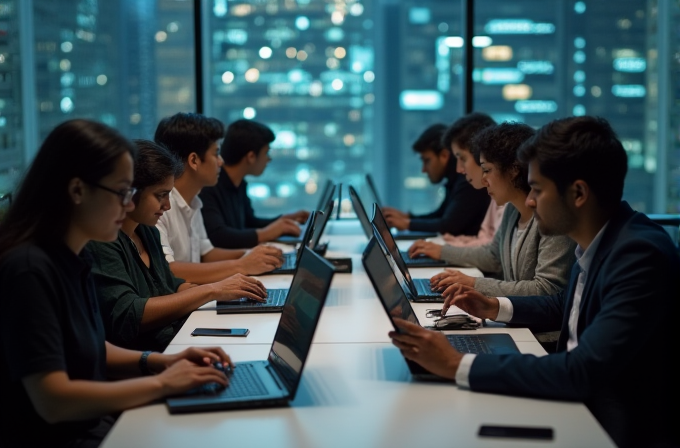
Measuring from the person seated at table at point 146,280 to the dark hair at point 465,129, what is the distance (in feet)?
5.70

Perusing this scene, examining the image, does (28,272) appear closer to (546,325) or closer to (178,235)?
(546,325)

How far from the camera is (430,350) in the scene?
6.79ft

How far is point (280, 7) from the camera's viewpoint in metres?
6.32

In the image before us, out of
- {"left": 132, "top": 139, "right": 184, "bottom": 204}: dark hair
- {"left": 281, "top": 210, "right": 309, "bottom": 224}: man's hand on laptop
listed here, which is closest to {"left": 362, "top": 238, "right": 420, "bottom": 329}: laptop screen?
{"left": 132, "top": 139, "right": 184, "bottom": 204}: dark hair

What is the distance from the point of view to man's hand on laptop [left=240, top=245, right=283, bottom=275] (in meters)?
3.62

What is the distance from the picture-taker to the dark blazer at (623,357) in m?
1.92

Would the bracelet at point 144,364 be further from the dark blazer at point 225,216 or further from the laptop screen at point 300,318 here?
the dark blazer at point 225,216

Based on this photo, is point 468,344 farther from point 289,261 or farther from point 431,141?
point 431,141

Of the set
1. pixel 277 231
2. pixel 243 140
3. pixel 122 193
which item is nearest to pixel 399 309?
pixel 122 193

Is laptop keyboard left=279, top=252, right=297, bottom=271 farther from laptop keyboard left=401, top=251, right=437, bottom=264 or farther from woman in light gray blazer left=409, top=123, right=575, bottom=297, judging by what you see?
woman in light gray blazer left=409, top=123, right=575, bottom=297

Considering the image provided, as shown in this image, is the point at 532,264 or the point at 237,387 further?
the point at 532,264

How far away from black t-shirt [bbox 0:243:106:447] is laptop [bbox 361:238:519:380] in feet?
2.23

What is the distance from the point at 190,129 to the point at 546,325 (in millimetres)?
1981

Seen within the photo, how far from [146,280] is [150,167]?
400mm
